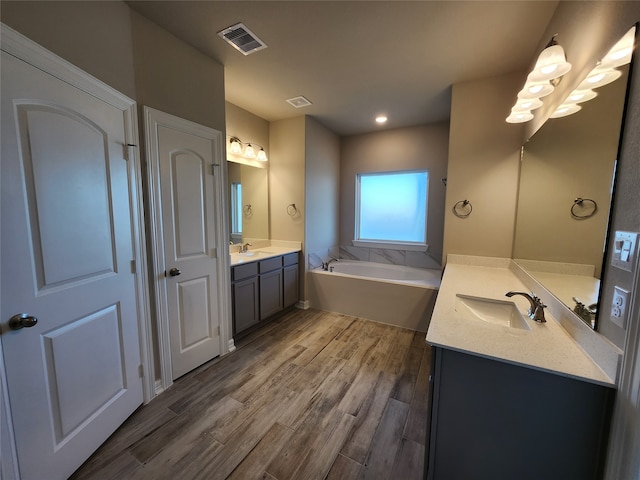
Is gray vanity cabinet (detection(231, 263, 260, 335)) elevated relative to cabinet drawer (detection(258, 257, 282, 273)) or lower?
lower

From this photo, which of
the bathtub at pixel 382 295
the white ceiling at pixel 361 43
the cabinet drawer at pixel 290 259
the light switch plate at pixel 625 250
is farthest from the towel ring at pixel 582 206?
the cabinet drawer at pixel 290 259

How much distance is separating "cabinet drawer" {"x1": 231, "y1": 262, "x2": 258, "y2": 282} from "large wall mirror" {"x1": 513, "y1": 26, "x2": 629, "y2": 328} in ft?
7.98

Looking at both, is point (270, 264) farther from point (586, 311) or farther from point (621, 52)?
point (621, 52)

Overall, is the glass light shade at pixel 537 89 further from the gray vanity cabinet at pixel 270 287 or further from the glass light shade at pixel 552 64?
the gray vanity cabinet at pixel 270 287

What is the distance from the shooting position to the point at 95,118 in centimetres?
137

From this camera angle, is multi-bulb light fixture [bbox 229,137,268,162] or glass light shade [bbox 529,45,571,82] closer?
glass light shade [bbox 529,45,571,82]

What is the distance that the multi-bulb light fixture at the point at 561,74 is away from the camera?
91 cm

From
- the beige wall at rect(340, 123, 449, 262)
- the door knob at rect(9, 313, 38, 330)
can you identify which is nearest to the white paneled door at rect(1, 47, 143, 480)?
the door knob at rect(9, 313, 38, 330)

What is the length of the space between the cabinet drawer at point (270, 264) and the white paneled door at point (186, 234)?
635mm

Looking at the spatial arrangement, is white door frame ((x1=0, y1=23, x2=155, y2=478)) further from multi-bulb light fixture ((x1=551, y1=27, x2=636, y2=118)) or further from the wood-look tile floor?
multi-bulb light fixture ((x1=551, y1=27, x2=636, y2=118))

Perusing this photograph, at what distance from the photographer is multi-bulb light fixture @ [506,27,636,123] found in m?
0.91

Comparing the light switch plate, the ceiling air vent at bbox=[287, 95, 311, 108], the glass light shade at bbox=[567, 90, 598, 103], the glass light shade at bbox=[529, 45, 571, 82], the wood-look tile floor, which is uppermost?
the ceiling air vent at bbox=[287, 95, 311, 108]

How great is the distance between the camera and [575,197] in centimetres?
125

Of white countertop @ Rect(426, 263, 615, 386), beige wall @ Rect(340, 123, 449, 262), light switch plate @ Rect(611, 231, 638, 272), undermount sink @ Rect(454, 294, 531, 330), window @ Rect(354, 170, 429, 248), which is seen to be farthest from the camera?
window @ Rect(354, 170, 429, 248)
